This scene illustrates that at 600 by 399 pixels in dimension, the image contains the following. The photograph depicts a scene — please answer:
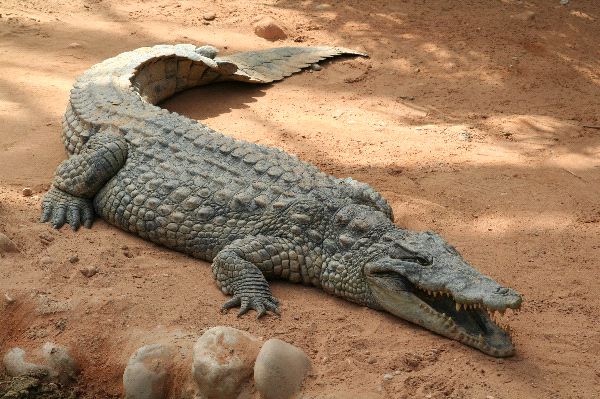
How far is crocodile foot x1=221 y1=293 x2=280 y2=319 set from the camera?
166 inches

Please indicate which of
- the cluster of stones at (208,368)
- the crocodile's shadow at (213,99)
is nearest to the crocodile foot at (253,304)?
the cluster of stones at (208,368)

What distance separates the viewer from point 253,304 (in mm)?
4254

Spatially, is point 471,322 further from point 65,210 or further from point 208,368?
point 65,210

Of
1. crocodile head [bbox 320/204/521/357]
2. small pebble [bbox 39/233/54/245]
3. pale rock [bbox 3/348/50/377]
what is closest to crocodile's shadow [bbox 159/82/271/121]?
small pebble [bbox 39/233/54/245]

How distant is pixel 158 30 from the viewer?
28.6 ft

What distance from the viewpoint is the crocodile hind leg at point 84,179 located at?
5074mm

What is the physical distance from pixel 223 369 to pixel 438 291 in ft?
3.95

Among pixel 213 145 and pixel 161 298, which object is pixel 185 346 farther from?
pixel 213 145

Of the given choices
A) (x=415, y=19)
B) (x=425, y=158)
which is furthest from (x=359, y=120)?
(x=415, y=19)

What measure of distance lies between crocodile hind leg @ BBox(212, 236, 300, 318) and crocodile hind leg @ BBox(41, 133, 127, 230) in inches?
44.7

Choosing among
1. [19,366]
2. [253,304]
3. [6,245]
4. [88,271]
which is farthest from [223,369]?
[6,245]

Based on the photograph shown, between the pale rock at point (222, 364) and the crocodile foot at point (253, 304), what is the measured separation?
0.42 meters

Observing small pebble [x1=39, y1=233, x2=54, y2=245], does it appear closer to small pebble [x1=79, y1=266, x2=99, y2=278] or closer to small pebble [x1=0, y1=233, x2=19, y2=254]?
small pebble [x1=0, y1=233, x2=19, y2=254]

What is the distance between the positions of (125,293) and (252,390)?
102 centimetres
